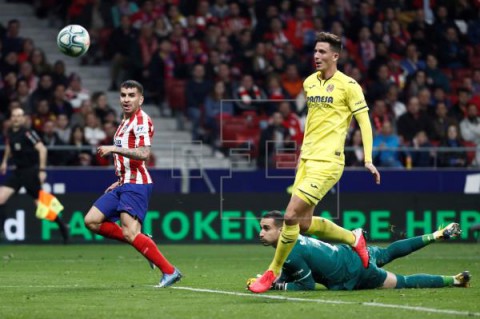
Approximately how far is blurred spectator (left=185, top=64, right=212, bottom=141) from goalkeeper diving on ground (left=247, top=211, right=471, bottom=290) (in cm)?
1204

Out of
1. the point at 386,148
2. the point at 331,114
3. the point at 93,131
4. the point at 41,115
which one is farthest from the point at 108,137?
the point at 331,114

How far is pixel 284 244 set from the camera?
1138cm

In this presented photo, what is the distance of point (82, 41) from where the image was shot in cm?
1462

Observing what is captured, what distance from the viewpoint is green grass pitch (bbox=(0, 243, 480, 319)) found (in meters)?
10.1

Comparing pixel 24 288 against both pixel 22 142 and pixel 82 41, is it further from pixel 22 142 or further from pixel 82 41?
pixel 22 142

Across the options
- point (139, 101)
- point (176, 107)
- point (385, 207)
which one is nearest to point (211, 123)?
point (176, 107)

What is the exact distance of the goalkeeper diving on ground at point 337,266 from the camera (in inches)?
461

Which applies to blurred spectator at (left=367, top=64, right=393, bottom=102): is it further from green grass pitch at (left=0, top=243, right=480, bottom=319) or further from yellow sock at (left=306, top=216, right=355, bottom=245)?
yellow sock at (left=306, top=216, right=355, bottom=245)

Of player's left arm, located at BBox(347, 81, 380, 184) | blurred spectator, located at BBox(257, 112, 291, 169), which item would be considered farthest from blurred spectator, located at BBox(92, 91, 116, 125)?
player's left arm, located at BBox(347, 81, 380, 184)

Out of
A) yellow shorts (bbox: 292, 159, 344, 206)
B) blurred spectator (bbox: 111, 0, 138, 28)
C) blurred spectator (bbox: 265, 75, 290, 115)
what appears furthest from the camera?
blurred spectator (bbox: 111, 0, 138, 28)

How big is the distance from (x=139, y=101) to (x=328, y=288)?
9.58ft

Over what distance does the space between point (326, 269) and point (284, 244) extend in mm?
679

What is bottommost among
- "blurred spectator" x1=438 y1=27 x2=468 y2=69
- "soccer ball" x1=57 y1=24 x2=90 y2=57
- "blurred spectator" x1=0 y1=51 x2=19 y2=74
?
"soccer ball" x1=57 y1=24 x2=90 y2=57

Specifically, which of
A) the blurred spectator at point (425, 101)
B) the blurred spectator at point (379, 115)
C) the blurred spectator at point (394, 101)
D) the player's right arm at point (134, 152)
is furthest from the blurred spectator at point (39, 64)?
the player's right arm at point (134, 152)
